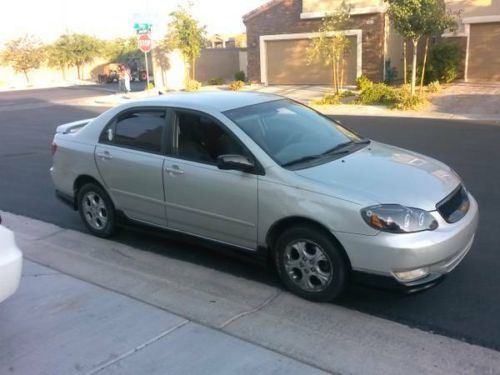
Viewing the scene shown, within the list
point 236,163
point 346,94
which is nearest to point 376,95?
point 346,94

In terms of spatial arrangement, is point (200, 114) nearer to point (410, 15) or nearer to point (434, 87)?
point (410, 15)

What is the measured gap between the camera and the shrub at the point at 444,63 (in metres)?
22.7

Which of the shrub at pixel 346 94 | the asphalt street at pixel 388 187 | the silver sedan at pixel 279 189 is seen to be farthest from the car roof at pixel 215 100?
the shrub at pixel 346 94

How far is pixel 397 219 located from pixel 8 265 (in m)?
2.59

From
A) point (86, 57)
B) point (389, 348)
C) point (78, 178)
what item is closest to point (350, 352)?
point (389, 348)

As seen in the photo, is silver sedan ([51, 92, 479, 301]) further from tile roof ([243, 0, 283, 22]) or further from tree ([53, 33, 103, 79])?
tree ([53, 33, 103, 79])

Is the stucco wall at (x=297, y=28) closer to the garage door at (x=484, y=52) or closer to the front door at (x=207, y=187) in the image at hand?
the garage door at (x=484, y=52)

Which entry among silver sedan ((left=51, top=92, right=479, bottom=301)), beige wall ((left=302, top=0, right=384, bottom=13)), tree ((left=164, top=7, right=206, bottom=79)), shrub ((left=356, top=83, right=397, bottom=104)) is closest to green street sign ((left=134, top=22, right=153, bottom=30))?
tree ((left=164, top=7, right=206, bottom=79))

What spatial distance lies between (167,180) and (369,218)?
2004 mm

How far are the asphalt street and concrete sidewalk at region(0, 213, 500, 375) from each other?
0.74 ft

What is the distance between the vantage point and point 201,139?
483cm

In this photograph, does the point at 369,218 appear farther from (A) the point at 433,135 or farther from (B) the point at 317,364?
(A) the point at 433,135

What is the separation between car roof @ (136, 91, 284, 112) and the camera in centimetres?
492

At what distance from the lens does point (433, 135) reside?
12.4 m
